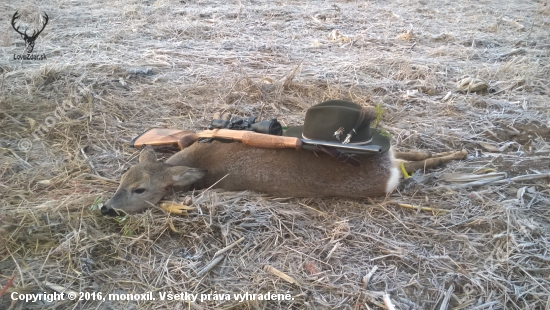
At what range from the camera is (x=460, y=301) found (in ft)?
8.05

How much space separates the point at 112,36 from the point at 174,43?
3.60 feet

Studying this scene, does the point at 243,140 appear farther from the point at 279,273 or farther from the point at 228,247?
the point at 279,273

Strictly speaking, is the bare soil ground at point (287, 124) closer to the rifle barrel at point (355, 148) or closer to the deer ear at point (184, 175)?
the deer ear at point (184, 175)

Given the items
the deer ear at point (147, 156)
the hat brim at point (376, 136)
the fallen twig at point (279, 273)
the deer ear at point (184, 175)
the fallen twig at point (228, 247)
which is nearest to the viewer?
the fallen twig at point (279, 273)

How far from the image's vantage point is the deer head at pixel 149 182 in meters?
3.36

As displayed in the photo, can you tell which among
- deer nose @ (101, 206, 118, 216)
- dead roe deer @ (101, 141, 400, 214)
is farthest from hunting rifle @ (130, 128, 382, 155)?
deer nose @ (101, 206, 118, 216)

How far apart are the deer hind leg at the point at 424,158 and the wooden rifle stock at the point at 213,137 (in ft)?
3.46

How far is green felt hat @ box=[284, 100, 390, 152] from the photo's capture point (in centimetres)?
317

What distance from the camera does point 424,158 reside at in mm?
3863

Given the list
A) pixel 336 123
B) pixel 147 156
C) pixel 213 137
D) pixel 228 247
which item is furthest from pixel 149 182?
pixel 336 123

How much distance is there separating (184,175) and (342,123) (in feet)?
4.56

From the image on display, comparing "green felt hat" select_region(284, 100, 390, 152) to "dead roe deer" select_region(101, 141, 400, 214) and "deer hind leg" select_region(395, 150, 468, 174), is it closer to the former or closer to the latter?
"dead roe deer" select_region(101, 141, 400, 214)

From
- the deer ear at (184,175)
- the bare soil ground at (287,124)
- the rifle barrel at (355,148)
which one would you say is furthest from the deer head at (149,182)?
the rifle barrel at (355,148)

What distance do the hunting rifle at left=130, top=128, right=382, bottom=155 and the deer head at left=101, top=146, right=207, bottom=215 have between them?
37cm
